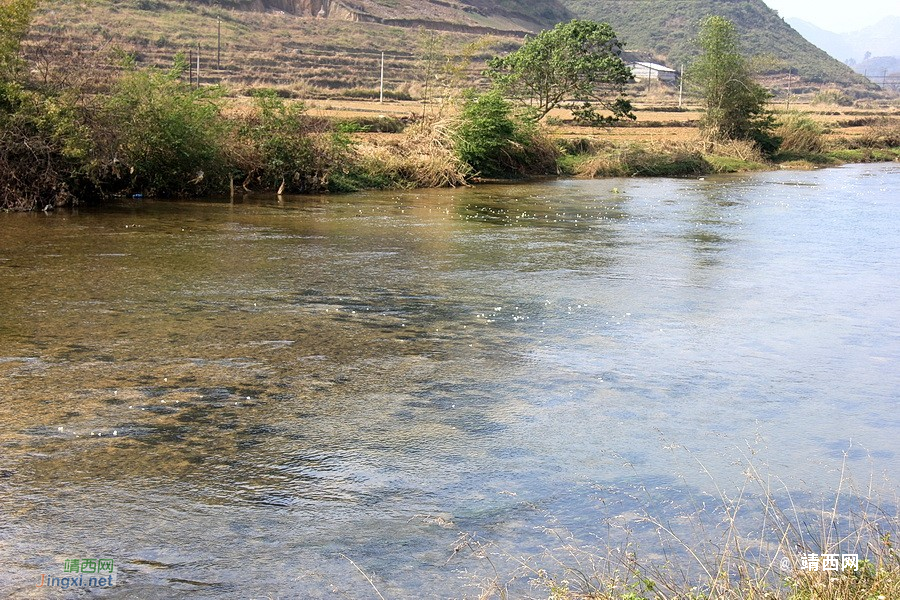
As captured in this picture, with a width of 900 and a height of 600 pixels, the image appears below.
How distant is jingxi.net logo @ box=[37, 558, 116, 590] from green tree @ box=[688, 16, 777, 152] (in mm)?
41973

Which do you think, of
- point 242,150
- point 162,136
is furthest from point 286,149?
point 162,136

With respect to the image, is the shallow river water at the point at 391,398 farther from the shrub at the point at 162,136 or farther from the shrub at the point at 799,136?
the shrub at the point at 799,136

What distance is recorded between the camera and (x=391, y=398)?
8.53 meters

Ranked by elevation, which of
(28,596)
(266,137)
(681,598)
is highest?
(266,137)

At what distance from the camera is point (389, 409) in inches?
325

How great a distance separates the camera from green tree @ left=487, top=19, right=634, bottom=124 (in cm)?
3847

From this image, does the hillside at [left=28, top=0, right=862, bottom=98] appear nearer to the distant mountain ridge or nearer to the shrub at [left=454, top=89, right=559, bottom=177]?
the distant mountain ridge

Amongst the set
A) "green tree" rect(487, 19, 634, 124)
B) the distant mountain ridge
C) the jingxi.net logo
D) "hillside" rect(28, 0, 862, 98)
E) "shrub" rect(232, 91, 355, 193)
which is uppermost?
the distant mountain ridge

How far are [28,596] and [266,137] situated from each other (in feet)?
68.5

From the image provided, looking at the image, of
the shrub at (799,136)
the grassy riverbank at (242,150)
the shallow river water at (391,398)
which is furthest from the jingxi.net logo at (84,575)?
the shrub at (799,136)

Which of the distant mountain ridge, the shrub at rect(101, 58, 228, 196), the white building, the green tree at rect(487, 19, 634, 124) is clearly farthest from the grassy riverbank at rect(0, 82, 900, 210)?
the white building

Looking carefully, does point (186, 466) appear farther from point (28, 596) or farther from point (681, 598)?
point (681, 598)

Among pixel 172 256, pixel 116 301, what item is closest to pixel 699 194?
pixel 172 256

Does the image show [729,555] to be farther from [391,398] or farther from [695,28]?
[695,28]
